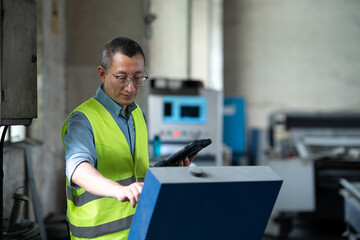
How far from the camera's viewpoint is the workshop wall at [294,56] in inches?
280

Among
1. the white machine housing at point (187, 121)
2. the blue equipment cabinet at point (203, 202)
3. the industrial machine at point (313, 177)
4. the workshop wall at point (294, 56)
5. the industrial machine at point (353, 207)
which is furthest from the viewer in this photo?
the workshop wall at point (294, 56)

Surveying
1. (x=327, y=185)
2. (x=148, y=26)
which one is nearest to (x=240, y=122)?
(x=327, y=185)

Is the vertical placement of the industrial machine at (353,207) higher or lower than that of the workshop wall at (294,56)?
lower

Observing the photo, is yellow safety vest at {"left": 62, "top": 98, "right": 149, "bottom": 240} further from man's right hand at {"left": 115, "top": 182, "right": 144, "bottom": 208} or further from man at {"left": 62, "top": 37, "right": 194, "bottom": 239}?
man's right hand at {"left": 115, "top": 182, "right": 144, "bottom": 208}

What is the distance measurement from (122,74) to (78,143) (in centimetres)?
27

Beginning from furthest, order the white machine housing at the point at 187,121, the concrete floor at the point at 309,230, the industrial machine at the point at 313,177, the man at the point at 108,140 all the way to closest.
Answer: the industrial machine at the point at 313,177
the concrete floor at the point at 309,230
the white machine housing at the point at 187,121
the man at the point at 108,140

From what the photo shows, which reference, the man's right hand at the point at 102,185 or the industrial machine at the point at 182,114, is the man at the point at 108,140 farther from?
the industrial machine at the point at 182,114

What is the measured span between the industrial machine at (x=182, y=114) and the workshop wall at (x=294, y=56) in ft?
10.6

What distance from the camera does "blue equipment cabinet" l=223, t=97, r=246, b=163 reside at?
269 inches

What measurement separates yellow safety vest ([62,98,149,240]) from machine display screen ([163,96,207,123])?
9.24 feet

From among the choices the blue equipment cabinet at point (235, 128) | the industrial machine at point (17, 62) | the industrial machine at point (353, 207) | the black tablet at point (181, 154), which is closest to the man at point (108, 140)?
the black tablet at point (181, 154)

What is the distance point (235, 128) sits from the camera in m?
6.87

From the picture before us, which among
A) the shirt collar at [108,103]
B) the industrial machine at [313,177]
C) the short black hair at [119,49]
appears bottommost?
the industrial machine at [313,177]

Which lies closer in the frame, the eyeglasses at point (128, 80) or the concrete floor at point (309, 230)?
the eyeglasses at point (128, 80)
